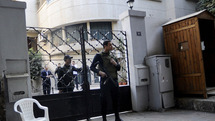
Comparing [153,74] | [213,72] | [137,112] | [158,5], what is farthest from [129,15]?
[158,5]

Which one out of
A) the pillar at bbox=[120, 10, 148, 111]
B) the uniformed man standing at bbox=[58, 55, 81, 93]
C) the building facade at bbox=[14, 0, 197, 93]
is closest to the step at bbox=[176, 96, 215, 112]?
the pillar at bbox=[120, 10, 148, 111]

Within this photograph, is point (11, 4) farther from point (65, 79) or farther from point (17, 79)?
point (65, 79)

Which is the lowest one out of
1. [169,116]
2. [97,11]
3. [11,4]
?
[169,116]

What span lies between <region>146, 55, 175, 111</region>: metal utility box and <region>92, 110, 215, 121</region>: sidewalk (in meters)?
0.33

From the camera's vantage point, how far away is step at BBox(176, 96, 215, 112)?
5.27m

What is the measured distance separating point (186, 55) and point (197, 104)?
144cm

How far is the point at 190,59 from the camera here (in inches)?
233

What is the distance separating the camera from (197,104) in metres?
5.57

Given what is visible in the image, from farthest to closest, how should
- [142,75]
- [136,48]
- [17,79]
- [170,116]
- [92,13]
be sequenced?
[92,13] < [136,48] < [142,75] < [170,116] < [17,79]

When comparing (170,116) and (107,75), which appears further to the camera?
(170,116)

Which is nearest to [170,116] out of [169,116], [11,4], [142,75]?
[169,116]

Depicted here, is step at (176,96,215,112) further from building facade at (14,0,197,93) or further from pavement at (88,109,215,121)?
building facade at (14,0,197,93)

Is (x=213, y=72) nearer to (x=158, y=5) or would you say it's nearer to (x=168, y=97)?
(x=168, y=97)

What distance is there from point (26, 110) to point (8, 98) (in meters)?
0.46
